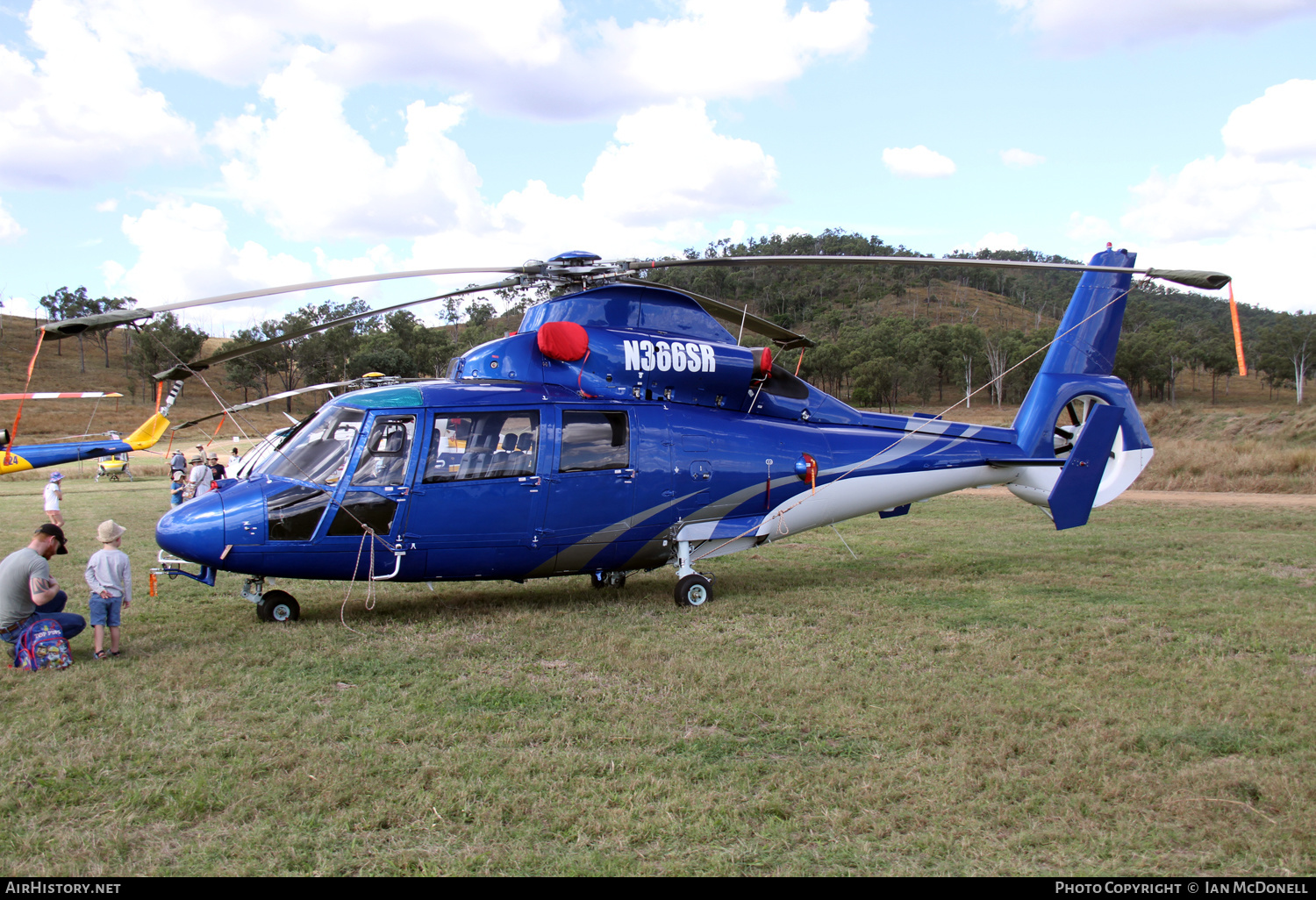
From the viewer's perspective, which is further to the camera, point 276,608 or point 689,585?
point 689,585

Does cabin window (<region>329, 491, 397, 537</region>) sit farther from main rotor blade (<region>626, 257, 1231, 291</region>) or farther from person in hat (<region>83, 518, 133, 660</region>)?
main rotor blade (<region>626, 257, 1231, 291</region>)

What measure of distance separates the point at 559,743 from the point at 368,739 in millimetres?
1267

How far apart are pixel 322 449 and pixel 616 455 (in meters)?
3.07

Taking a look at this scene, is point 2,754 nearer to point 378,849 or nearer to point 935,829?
point 378,849

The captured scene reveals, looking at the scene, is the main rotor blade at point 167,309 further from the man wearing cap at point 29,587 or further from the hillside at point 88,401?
the hillside at point 88,401

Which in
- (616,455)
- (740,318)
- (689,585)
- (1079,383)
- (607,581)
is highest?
(740,318)

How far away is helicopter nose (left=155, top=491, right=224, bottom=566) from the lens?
25.6 ft

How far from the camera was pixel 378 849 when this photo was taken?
408 cm

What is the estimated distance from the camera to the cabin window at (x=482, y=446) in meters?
8.52

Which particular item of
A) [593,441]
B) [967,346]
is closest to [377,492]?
[593,441]

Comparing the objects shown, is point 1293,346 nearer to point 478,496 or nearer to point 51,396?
point 478,496

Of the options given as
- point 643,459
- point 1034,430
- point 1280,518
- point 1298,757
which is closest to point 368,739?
point 643,459

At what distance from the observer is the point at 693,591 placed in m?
9.46

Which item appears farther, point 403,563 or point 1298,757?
point 403,563
